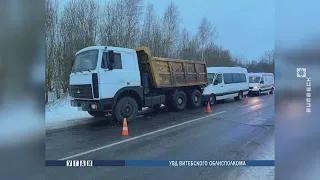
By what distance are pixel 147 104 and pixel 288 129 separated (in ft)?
21.1

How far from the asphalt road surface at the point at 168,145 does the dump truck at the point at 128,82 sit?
0.61 meters

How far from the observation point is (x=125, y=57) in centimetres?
654

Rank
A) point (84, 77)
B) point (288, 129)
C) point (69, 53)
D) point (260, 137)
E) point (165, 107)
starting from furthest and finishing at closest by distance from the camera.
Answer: point (165, 107)
point (84, 77)
point (260, 137)
point (69, 53)
point (288, 129)

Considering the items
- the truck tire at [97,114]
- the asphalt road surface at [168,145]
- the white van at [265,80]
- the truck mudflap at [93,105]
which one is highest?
the white van at [265,80]

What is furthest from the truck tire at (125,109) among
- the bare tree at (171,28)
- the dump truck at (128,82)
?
the bare tree at (171,28)

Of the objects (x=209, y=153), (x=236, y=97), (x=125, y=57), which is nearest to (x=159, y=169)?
(x=209, y=153)

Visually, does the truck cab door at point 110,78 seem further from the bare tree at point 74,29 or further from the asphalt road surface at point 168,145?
the bare tree at point 74,29

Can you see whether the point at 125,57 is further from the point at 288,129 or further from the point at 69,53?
the point at 288,129

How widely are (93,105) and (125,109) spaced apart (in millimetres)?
1511

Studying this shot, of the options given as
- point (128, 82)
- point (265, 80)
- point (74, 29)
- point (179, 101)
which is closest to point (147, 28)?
point (74, 29)

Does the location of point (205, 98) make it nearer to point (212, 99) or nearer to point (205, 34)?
point (212, 99)

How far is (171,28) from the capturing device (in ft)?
11.3

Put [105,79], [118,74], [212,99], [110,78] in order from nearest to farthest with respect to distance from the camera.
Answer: [105,79] < [110,78] < [118,74] < [212,99]

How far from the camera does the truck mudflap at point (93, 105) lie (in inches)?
212
